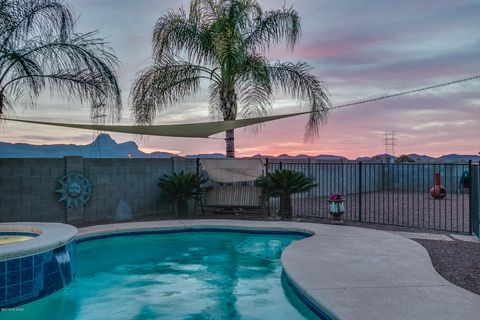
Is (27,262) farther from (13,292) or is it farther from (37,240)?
(37,240)

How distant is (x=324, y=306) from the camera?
3.77m

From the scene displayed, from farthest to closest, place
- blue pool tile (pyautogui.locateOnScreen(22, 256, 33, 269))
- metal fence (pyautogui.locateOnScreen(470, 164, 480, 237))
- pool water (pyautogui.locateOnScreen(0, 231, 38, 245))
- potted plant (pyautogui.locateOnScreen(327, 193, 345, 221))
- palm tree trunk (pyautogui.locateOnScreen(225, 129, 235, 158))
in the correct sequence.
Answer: palm tree trunk (pyautogui.locateOnScreen(225, 129, 235, 158)) → potted plant (pyautogui.locateOnScreen(327, 193, 345, 221)) → metal fence (pyautogui.locateOnScreen(470, 164, 480, 237)) → pool water (pyautogui.locateOnScreen(0, 231, 38, 245)) → blue pool tile (pyautogui.locateOnScreen(22, 256, 33, 269))

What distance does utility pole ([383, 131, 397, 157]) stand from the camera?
27.1 meters

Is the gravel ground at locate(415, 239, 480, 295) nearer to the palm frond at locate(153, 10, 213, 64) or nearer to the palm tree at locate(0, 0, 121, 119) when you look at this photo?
the palm tree at locate(0, 0, 121, 119)

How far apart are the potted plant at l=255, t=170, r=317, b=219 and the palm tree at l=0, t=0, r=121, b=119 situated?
3.97m

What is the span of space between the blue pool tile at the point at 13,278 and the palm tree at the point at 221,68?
7044 millimetres

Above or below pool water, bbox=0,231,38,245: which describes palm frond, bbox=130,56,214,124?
above

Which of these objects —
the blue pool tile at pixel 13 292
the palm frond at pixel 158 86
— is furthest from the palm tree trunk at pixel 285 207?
the blue pool tile at pixel 13 292

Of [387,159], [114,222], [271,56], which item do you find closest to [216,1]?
[271,56]

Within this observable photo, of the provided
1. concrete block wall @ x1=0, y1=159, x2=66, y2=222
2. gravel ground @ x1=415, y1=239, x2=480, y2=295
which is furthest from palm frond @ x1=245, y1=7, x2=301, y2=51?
gravel ground @ x1=415, y1=239, x2=480, y2=295

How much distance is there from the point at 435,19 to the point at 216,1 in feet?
18.7

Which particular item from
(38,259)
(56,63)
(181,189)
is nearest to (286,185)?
(181,189)

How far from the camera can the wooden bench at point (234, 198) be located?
10344 millimetres

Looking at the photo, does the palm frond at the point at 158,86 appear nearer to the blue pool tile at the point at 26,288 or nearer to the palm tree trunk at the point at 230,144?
the palm tree trunk at the point at 230,144
